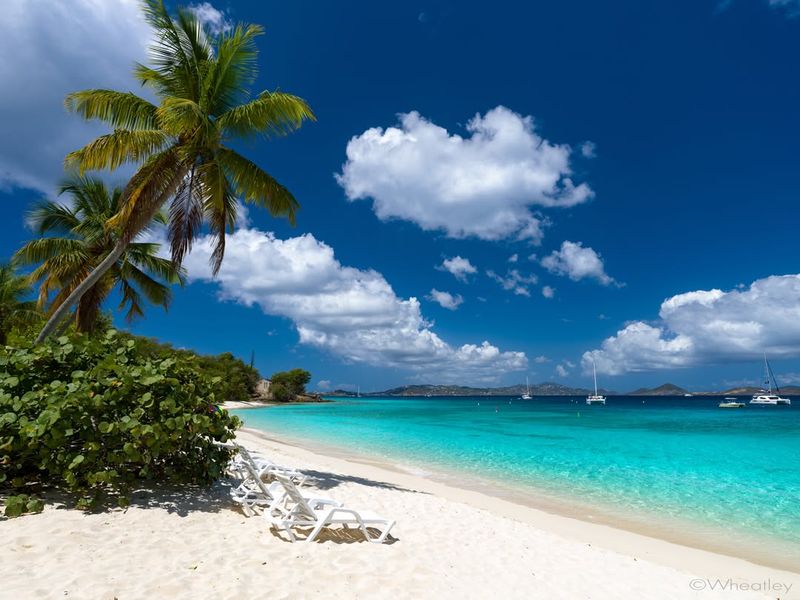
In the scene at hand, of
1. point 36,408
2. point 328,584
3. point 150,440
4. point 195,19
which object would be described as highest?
point 195,19

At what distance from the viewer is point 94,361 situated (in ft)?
20.6

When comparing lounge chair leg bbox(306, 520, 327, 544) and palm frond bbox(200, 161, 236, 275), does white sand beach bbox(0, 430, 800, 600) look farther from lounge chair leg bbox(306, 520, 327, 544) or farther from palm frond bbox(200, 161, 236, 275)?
palm frond bbox(200, 161, 236, 275)

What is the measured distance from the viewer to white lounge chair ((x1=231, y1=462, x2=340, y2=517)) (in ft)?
A: 18.8

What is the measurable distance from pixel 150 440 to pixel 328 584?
293 centimetres

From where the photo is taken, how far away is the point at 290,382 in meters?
96.5

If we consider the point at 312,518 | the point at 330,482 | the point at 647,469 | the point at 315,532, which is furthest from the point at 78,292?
the point at 647,469

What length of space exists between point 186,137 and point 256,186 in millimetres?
1639

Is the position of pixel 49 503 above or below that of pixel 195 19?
below

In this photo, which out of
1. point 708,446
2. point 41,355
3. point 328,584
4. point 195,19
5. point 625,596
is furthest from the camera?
point 708,446

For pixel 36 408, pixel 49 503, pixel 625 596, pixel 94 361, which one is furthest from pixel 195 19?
pixel 625 596

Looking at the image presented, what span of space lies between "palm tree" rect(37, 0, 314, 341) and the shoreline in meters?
7.62

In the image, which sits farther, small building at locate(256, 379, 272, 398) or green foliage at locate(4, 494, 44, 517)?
small building at locate(256, 379, 272, 398)

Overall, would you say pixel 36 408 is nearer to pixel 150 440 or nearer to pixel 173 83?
pixel 150 440

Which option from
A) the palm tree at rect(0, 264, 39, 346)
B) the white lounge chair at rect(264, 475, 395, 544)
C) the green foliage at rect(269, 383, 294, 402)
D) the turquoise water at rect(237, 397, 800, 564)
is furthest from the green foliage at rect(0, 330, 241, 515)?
the green foliage at rect(269, 383, 294, 402)
